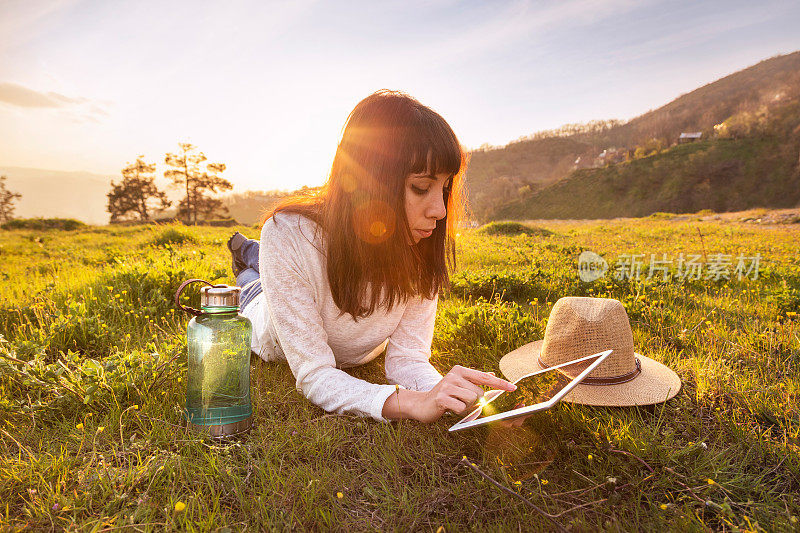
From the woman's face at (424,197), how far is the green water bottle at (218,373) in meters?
1.02

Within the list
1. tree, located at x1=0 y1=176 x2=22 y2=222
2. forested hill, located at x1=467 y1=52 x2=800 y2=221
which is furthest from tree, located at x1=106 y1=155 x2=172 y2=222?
forested hill, located at x1=467 y1=52 x2=800 y2=221

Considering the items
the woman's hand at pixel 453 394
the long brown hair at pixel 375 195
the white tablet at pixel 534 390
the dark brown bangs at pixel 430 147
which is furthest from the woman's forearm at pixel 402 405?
the dark brown bangs at pixel 430 147

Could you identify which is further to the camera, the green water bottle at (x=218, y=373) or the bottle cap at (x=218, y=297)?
the green water bottle at (x=218, y=373)

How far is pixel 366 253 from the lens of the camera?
2299mm

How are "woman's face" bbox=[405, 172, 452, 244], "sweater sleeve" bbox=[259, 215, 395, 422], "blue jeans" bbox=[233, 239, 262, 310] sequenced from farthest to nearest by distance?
1. "blue jeans" bbox=[233, 239, 262, 310]
2. "sweater sleeve" bbox=[259, 215, 395, 422]
3. "woman's face" bbox=[405, 172, 452, 244]

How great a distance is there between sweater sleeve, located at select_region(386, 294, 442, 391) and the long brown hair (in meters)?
0.30

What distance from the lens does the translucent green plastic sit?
2.10 m

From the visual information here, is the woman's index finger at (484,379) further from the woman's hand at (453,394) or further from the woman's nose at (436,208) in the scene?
the woman's nose at (436,208)

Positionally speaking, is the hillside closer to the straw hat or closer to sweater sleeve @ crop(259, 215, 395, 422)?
the straw hat

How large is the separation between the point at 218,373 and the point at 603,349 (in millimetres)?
2040

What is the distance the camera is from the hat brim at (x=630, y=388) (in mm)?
2219

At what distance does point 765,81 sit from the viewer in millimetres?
108625
